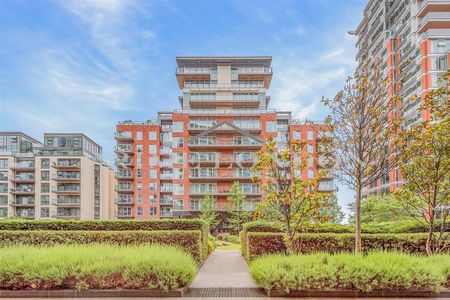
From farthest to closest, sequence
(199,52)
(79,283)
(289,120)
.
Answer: (289,120) < (199,52) < (79,283)

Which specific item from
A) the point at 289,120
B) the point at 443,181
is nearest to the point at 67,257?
the point at 443,181

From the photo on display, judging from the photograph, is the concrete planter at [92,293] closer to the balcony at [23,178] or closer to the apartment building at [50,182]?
the apartment building at [50,182]

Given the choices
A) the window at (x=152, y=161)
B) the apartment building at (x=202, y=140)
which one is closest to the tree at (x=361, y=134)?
the apartment building at (x=202, y=140)

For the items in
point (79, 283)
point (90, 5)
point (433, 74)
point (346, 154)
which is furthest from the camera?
point (433, 74)

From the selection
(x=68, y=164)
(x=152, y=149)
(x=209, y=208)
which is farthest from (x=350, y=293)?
(x=68, y=164)

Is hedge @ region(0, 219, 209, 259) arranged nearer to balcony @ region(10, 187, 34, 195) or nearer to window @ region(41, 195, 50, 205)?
window @ region(41, 195, 50, 205)

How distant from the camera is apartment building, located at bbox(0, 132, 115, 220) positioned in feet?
Answer: 186

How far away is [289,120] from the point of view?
54.2 meters

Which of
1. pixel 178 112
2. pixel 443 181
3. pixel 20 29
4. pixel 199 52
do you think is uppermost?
pixel 199 52

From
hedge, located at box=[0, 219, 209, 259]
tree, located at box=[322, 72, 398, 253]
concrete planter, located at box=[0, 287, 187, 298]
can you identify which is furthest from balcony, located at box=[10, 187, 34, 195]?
tree, located at box=[322, 72, 398, 253]

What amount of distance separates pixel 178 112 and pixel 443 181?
35.9 meters

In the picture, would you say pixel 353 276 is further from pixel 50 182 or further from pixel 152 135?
pixel 50 182

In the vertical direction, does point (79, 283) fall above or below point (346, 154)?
below

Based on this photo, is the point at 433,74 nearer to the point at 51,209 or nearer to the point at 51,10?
the point at 51,10
